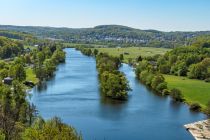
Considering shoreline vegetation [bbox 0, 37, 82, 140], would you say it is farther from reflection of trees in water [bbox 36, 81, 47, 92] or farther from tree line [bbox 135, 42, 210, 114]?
tree line [bbox 135, 42, 210, 114]

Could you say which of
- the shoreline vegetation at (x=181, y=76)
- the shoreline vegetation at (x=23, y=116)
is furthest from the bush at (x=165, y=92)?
the shoreline vegetation at (x=23, y=116)

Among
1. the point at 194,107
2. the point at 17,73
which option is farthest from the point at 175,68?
the point at 194,107

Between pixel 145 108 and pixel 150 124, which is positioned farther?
pixel 145 108

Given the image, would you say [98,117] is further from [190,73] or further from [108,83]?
[190,73]

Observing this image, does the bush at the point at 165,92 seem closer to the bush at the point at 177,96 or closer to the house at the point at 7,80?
the bush at the point at 177,96

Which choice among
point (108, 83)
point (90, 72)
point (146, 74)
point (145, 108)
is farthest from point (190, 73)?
point (145, 108)

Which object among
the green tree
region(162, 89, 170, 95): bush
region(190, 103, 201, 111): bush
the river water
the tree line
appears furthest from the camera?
the tree line

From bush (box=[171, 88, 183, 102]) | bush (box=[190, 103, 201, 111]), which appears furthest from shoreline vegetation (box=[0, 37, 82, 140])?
bush (box=[171, 88, 183, 102])
